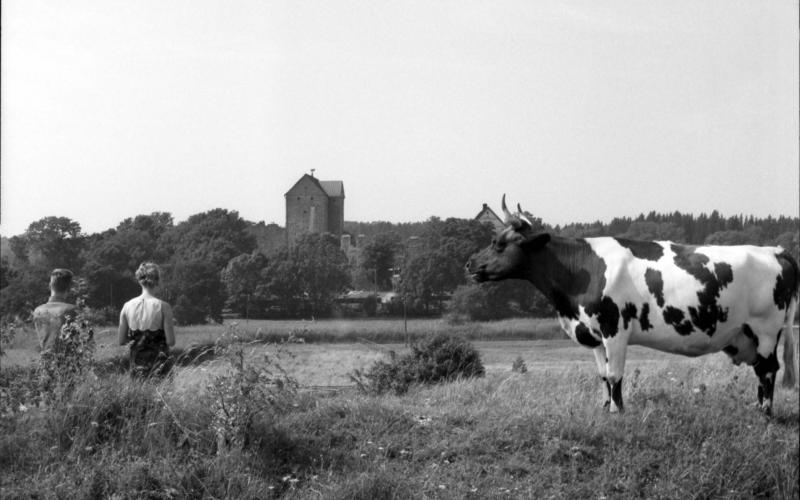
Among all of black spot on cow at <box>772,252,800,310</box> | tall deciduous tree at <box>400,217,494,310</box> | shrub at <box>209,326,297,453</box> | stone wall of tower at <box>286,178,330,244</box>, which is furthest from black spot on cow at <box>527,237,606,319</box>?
stone wall of tower at <box>286,178,330,244</box>

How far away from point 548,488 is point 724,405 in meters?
3.27

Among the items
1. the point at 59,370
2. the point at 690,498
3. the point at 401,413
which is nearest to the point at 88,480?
the point at 59,370

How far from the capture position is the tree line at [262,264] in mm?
17922

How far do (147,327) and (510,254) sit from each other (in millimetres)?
4463

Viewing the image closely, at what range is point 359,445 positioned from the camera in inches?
365

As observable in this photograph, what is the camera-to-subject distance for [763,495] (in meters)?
9.24

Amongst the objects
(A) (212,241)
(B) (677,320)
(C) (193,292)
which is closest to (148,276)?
(B) (677,320)

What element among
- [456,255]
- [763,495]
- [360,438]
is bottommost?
[763,495]

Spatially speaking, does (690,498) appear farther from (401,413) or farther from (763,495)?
(401,413)

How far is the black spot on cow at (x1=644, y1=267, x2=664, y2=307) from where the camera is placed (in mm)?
10289

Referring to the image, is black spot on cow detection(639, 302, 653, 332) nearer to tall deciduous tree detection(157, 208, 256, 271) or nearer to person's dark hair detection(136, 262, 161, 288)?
person's dark hair detection(136, 262, 161, 288)

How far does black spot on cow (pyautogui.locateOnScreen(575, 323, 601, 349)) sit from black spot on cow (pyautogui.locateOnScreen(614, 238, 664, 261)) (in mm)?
1077

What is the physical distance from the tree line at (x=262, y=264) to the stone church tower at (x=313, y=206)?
0.62 m

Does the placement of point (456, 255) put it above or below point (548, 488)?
above
